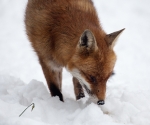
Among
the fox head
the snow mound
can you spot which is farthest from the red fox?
the snow mound

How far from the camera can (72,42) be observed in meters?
4.54

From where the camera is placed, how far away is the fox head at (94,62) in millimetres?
4117

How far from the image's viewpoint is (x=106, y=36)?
14.8 ft

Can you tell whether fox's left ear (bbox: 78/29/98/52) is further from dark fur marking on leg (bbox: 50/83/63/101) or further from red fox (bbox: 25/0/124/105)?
dark fur marking on leg (bbox: 50/83/63/101)

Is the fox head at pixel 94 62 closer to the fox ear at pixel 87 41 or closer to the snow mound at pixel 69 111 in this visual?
the fox ear at pixel 87 41

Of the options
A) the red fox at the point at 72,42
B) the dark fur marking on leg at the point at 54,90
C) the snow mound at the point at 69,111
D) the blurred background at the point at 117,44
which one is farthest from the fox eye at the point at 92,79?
the blurred background at the point at 117,44

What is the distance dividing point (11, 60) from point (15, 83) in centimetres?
277

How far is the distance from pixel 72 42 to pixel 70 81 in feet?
10.3

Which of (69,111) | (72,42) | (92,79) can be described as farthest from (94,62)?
(69,111)

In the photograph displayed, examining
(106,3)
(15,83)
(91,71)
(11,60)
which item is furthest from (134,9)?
(91,71)

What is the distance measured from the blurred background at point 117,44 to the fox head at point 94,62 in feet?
6.79

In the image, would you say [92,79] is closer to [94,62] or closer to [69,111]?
[94,62]

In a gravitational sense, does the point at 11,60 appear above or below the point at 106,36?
below

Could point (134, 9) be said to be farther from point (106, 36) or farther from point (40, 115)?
point (40, 115)
